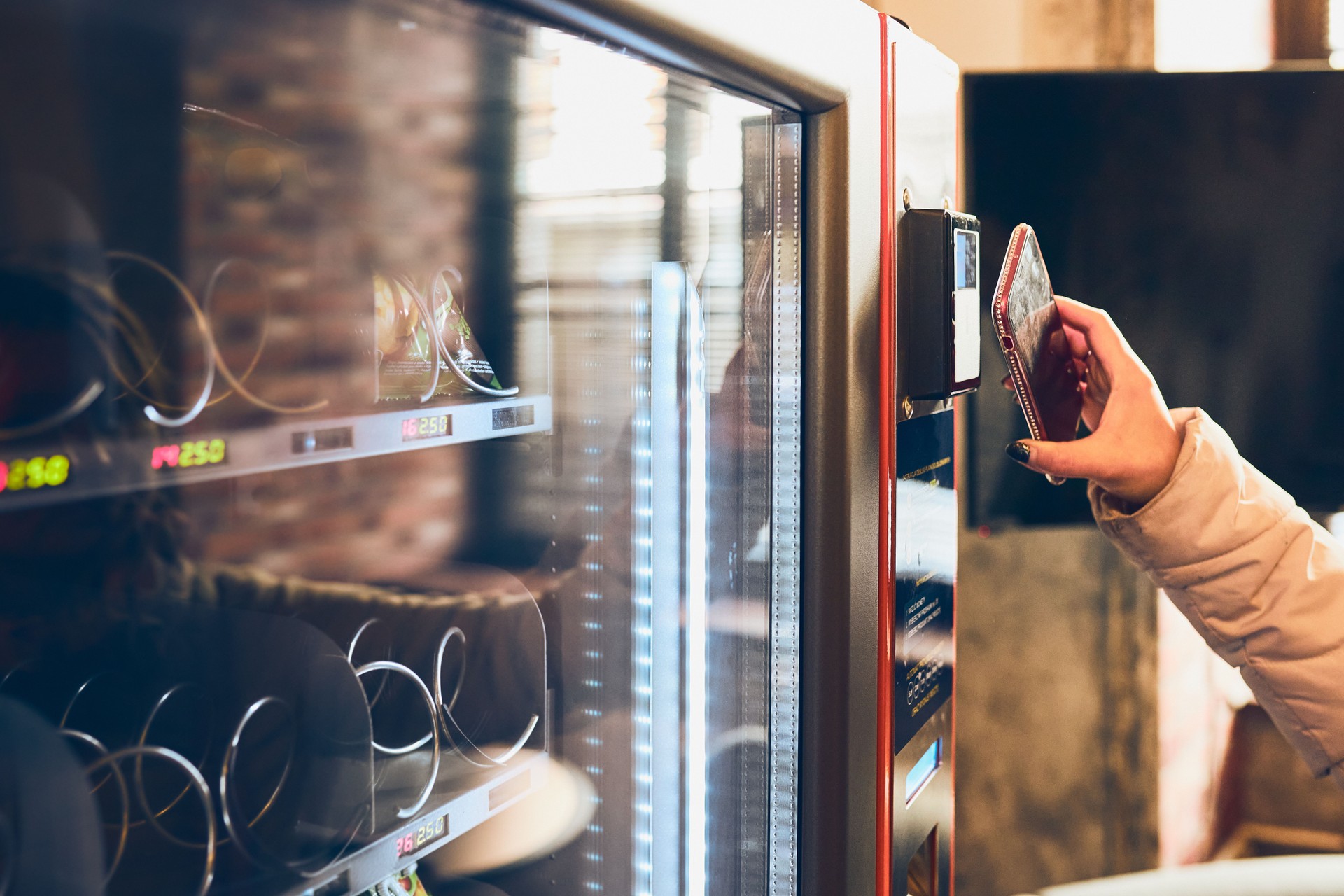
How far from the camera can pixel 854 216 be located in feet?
3.07

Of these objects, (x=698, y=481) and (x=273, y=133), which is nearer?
(x=273, y=133)

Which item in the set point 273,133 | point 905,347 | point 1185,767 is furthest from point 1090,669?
point 273,133

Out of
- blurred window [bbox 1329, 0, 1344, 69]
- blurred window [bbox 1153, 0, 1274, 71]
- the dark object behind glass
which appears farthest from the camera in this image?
blurred window [bbox 1329, 0, 1344, 69]

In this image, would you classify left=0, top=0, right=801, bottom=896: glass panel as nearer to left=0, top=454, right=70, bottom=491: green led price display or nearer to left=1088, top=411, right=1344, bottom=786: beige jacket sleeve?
left=0, top=454, right=70, bottom=491: green led price display

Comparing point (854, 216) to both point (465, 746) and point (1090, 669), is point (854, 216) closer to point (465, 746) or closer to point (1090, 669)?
point (465, 746)

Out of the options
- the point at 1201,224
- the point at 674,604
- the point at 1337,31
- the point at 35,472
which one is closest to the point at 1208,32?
the point at 1337,31

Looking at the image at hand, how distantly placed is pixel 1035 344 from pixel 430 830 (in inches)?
30.0

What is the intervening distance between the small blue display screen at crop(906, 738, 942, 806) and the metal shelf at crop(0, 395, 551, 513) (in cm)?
58

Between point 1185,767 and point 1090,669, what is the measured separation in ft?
1.45

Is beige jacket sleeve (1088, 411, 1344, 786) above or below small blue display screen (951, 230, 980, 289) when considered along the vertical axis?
below

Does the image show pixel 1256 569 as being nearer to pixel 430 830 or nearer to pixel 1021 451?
pixel 1021 451

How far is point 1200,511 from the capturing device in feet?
3.79

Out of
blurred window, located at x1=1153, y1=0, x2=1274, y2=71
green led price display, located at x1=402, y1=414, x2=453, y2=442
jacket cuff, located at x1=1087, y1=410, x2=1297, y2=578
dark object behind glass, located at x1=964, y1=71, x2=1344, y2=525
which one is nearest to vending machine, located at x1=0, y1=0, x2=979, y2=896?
green led price display, located at x1=402, y1=414, x2=453, y2=442

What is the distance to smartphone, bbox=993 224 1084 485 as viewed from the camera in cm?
100
